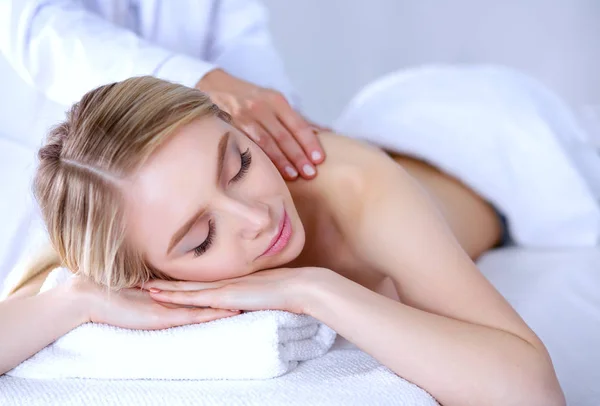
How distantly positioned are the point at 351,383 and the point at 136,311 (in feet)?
1.24

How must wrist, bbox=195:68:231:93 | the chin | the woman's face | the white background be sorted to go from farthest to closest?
the white background
wrist, bbox=195:68:231:93
the chin
the woman's face

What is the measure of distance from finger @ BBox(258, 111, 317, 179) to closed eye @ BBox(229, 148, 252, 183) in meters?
0.24

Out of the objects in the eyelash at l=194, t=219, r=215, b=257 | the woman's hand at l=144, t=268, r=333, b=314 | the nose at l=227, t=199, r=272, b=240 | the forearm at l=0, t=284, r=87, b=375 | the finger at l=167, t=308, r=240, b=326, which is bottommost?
the forearm at l=0, t=284, r=87, b=375

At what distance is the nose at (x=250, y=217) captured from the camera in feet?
4.15

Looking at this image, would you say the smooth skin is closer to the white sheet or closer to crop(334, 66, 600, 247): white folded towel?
the white sheet

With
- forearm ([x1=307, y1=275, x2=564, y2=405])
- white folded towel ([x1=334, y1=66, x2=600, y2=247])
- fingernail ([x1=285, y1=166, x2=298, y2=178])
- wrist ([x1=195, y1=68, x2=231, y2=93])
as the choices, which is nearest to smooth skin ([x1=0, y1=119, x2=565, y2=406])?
forearm ([x1=307, y1=275, x2=564, y2=405])

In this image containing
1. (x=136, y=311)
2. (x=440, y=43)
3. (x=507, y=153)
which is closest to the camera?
(x=136, y=311)

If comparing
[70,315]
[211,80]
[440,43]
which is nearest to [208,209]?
[70,315]

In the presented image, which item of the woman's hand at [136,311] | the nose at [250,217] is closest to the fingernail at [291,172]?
the nose at [250,217]

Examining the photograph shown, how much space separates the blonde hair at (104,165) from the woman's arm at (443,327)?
13.9 inches

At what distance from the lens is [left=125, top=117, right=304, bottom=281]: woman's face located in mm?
1241

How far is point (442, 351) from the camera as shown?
1.20m

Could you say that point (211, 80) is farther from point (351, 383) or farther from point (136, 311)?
point (351, 383)

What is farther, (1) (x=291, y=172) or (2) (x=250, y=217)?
(1) (x=291, y=172)
